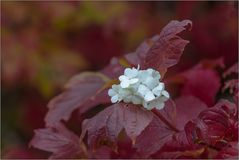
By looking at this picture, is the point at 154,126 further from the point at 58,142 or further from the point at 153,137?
the point at 58,142

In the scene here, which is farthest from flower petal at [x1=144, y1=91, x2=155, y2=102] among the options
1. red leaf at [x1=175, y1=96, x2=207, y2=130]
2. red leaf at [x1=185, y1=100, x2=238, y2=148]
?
red leaf at [x1=175, y1=96, x2=207, y2=130]

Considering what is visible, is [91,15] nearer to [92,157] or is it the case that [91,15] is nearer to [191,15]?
[191,15]

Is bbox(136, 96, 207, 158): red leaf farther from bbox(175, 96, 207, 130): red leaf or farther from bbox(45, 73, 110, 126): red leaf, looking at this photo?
bbox(45, 73, 110, 126): red leaf

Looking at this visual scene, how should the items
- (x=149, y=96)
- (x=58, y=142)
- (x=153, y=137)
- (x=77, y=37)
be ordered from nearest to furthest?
1. (x=149, y=96)
2. (x=153, y=137)
3. (x=58, y=142)
4. (x=77, y=37)

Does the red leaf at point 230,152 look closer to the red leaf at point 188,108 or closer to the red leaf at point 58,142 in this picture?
the red leaf at point 188,108

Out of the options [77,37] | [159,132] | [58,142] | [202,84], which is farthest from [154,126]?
[77,37]

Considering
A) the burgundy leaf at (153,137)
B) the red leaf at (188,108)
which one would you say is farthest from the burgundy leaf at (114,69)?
the burgundy leaf at (153,137)
